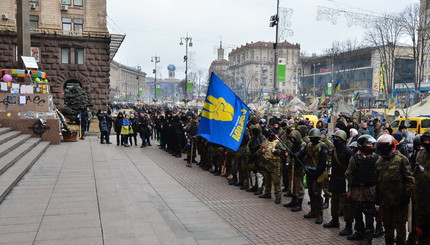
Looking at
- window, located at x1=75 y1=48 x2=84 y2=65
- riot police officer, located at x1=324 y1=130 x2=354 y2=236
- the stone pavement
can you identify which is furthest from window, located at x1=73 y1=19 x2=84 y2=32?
riot police officer, located at x1=324 y1=130 x2=354 y2=236

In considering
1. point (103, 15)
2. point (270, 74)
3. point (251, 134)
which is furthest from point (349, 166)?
point (270, 74)

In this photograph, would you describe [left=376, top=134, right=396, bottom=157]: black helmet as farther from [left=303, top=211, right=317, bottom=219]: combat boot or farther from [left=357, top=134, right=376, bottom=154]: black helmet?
[left=303, top=211, right=317, bottom=219]: combat boot

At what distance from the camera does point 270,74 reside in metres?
123

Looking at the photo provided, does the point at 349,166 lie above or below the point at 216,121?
below

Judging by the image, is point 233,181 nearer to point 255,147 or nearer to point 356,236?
point 255,147

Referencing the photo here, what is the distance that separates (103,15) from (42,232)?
107ft

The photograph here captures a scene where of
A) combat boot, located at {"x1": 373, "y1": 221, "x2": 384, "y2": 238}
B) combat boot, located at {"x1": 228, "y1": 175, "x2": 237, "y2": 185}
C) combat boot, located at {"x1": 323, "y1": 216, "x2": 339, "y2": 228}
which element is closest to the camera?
combat boot, located at {"x1": 373, "y1": 221, "x2": 384, "y2": 238}

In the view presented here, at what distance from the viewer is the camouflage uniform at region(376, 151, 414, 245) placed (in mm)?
5547

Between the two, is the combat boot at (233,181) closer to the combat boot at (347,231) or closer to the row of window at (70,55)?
the combat boot at (347,231)

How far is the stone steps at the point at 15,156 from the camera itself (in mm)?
8797

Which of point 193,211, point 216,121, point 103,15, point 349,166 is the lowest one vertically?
point 193,211

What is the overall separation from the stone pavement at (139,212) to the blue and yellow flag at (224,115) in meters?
1.43

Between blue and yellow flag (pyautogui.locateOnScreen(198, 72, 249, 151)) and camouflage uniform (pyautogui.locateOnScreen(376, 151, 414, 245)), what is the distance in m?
3.51

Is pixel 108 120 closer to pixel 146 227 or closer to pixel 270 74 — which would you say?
pixel 146 227
